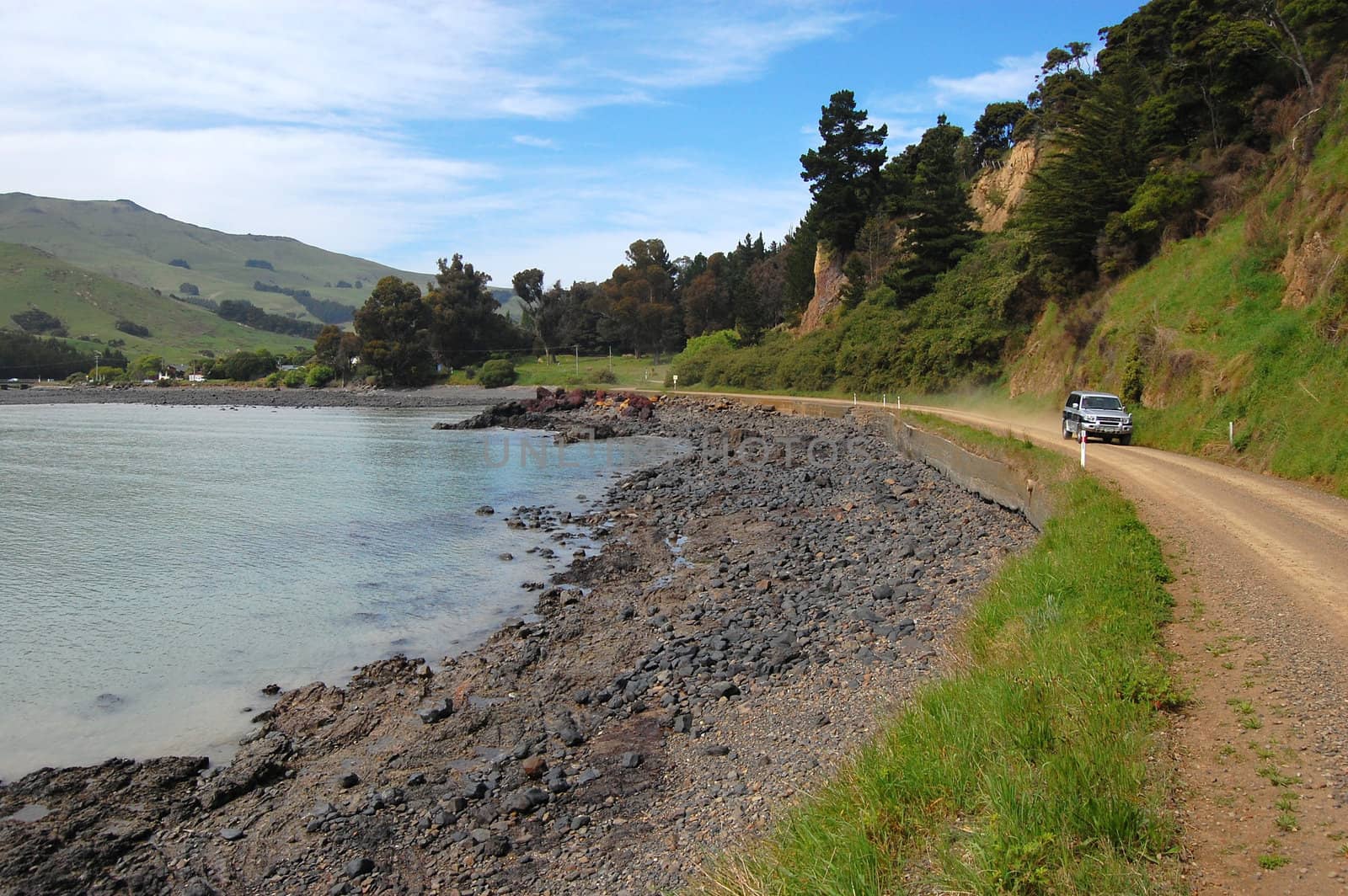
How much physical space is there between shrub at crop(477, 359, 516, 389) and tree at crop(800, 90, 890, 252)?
2014 inches

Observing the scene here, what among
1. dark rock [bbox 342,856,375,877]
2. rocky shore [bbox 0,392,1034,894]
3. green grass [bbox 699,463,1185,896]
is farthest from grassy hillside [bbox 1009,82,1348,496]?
dark rock [bbox 342,856,375,877]

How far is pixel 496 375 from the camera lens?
109 meters

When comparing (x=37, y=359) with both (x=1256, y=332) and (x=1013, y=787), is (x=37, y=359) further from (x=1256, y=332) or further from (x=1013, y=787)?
(x=1013, y=787)

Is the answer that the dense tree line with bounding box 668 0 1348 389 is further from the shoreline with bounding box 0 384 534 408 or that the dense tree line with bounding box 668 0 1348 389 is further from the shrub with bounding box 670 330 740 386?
the shoreline with bounding box 0 384 534 408

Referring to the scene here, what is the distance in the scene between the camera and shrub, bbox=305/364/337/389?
127375mm

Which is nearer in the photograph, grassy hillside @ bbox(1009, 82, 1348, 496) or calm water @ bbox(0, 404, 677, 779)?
calm water @ bbox(0, 404, 677, 779)

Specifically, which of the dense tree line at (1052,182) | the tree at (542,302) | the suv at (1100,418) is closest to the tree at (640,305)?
the tree at (542,302)

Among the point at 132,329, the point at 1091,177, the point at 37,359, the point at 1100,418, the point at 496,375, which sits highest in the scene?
the point at 1091,177

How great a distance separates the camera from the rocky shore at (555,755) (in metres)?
7.76

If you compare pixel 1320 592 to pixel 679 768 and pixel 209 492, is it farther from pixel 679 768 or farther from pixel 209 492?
pixel 209 492

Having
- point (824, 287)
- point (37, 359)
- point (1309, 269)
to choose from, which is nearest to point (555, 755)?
point (1309, 269)

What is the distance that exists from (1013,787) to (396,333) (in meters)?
118

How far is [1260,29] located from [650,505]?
2890 cm

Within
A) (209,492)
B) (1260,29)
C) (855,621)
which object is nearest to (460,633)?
(855,621)
